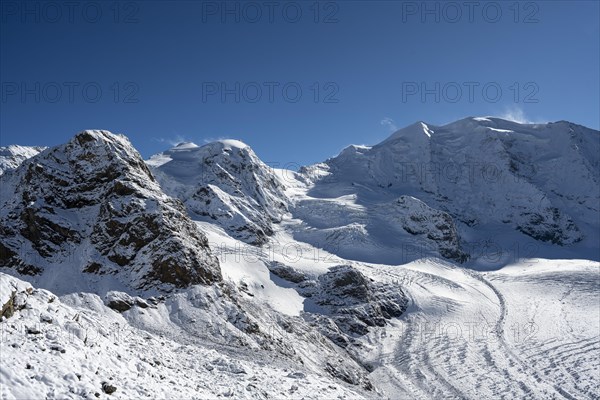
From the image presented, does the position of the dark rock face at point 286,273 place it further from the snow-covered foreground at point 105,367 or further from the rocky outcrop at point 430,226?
the rocky outcrop at point 430,226

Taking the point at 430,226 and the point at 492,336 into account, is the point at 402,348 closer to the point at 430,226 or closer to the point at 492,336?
the point at 492,336

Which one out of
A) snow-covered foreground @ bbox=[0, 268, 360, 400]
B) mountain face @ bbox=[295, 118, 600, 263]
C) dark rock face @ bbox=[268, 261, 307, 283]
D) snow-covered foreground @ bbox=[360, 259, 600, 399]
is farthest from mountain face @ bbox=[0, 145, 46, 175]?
snow-covered foreground @ bbox=[0, 268, 360, 400]

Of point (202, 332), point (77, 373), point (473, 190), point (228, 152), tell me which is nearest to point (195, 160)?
point (228, 152)

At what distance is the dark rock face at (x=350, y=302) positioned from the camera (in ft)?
215

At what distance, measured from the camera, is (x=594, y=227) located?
148 meters

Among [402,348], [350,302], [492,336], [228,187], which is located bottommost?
[402,348]

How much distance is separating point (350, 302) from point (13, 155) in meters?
125

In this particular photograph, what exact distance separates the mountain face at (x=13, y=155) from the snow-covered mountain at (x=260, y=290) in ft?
3.91

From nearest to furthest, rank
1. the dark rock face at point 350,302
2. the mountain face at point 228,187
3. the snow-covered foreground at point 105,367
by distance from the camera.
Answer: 1. the snow-covered foreground at point 105,367
2. the dark rock face at point 350,302
3. the mountain face at point 228,187

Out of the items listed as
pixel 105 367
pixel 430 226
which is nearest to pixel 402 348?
pixel 105 367

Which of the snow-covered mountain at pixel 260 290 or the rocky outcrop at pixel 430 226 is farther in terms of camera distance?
the rocky outcrop at pixel 430 226

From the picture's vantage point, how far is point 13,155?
147 meters

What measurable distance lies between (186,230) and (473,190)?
13354 centimetres

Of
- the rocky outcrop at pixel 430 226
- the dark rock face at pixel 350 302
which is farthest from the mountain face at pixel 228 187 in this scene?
the rocky outcrop at pixel 430 226
